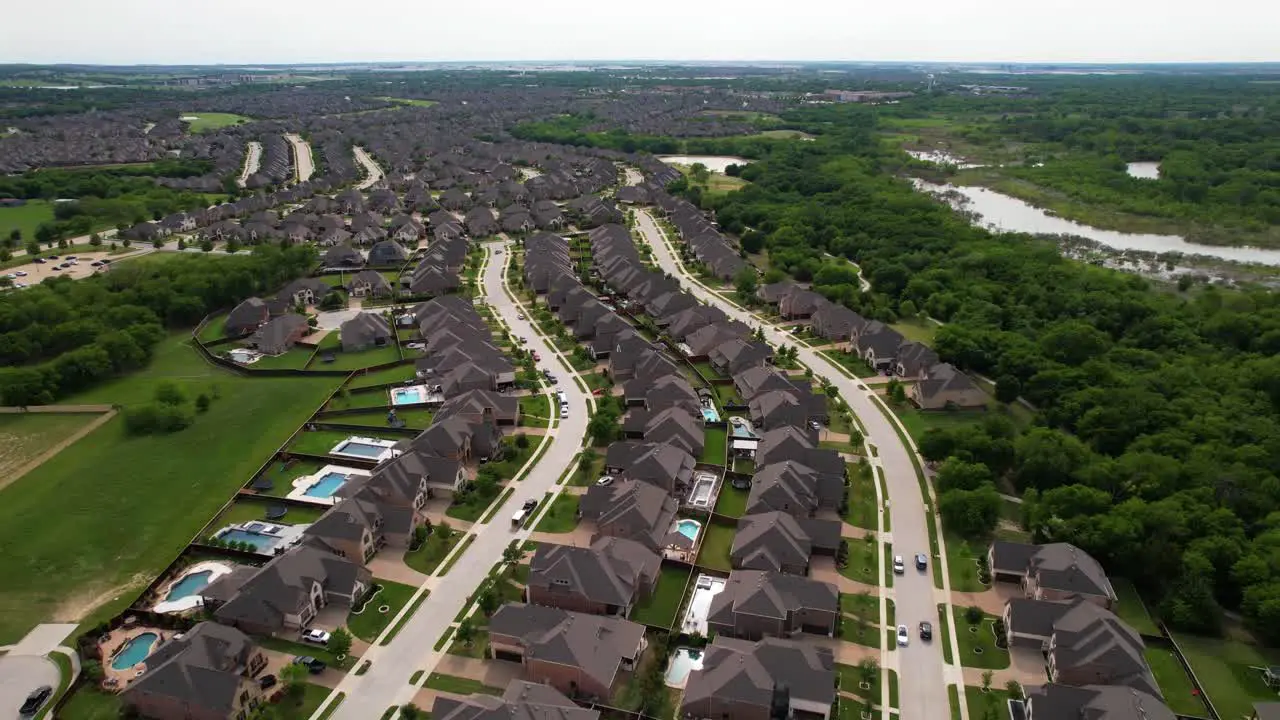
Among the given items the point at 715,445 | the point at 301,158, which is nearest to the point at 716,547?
the point at 715,445

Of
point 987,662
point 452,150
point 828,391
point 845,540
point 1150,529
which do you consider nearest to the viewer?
point 987,662

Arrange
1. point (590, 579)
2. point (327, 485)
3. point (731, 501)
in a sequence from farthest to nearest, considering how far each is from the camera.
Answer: point (327, 485), point (731, 501), point (590, 579)

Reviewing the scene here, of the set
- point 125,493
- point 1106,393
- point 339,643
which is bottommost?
point 125,493

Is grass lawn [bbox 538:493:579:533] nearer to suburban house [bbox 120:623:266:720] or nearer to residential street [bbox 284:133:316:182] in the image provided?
suburban house [bbox 120:623:266:720]

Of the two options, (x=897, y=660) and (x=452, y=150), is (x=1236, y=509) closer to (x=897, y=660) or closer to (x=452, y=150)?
(x=897, y=660)

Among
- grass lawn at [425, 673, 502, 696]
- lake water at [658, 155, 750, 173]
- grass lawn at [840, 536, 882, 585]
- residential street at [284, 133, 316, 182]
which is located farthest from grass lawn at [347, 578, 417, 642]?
lake water at [658, 155, 750, 173]

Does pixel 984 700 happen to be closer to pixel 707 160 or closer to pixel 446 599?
pixel 446 599

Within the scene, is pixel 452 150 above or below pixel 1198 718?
above

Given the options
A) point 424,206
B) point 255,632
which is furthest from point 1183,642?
point 424,206
